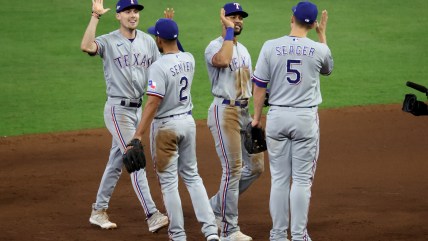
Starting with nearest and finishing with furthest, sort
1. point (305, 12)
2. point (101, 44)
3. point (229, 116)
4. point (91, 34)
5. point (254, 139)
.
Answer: point (305, 12) < point (254, 139) < point (229, 116) < point (91, 34) < point (101, 44)

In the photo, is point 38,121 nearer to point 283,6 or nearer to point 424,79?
point 424,79

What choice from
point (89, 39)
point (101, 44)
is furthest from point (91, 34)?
point (101, 44)

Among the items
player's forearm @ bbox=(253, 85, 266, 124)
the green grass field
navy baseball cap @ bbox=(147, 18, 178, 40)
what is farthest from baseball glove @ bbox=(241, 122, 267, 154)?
the green grass field

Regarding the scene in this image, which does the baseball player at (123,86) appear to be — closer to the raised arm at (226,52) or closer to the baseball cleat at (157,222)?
the baseball cleat at (157,222)

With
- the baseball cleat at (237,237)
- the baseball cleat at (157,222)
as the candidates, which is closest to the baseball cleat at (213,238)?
the baseball cleat at (237,237)

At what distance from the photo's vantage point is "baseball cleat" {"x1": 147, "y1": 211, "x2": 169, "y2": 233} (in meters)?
9.01

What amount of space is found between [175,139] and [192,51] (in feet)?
30.0

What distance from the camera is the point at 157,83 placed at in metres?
8.22

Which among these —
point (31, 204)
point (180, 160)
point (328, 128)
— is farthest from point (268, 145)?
point (328, 128)

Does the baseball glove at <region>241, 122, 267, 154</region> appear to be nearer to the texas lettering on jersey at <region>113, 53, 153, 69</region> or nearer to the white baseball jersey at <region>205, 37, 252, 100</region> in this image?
the white baseball jersey at <region>205, 37, 252, 100</region>

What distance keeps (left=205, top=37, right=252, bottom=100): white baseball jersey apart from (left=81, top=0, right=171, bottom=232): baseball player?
2.41 ft

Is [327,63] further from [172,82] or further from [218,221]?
[218,221]

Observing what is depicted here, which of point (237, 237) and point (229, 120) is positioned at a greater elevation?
point (229, 120)

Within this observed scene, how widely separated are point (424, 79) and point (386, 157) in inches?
167
